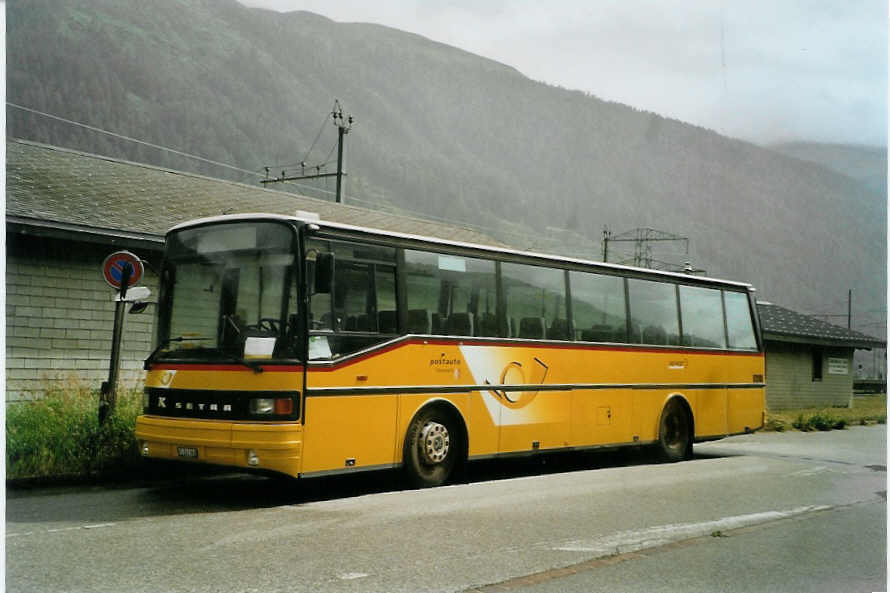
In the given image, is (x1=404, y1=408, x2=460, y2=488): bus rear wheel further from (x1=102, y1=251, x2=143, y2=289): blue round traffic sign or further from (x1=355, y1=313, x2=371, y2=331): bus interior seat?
(x1=102, y1=251, x2=143, y2=289): blue round traffic sign

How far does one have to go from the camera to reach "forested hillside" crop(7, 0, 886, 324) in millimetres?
25250

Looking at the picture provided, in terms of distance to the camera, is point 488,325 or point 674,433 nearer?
point 488,325

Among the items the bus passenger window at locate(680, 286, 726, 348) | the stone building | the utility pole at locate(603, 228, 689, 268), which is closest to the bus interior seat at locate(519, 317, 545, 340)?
the bus passenger window at locate(680, 286, 726, 348)

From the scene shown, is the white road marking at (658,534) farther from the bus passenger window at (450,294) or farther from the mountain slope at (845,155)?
the mountain slope at (845,155)

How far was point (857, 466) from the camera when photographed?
15.5 m

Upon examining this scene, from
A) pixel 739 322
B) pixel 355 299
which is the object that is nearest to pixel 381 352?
pixel 355 299

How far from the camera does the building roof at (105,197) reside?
15164 mm

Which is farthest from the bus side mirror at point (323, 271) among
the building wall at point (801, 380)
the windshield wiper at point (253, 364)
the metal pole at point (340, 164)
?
the building wall at point (801, 380)

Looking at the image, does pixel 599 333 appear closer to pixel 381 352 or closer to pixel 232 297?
pixel 381 352

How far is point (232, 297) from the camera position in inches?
401

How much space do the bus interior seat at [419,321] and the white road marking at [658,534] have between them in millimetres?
3841

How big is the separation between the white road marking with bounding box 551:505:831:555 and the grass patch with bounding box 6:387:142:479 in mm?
5920

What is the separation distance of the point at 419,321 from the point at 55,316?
6994 millimetres

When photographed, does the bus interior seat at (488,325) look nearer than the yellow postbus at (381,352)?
No
